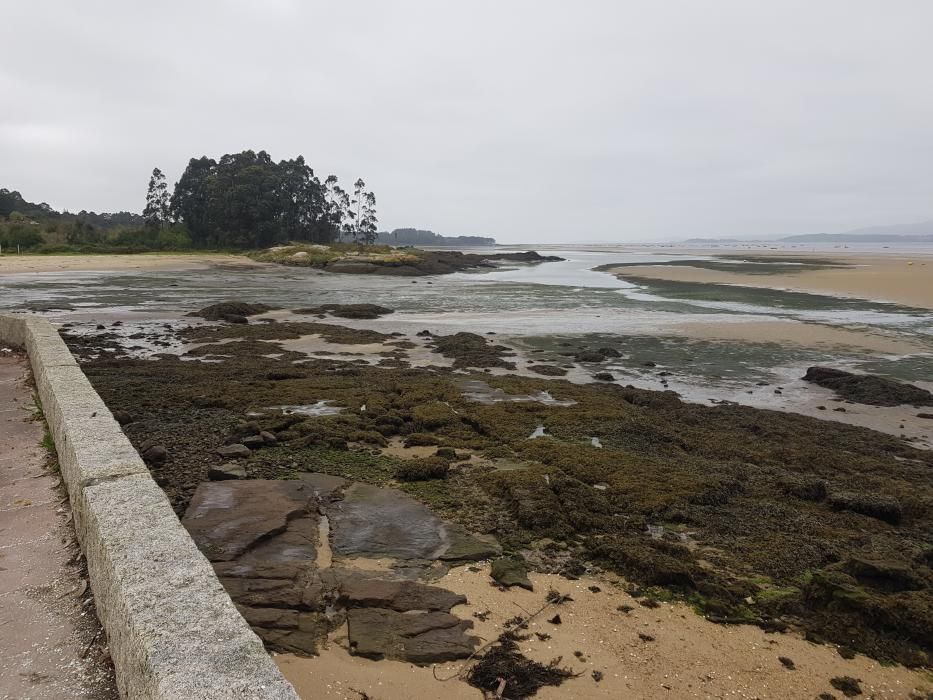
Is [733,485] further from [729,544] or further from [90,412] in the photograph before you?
[90,412]

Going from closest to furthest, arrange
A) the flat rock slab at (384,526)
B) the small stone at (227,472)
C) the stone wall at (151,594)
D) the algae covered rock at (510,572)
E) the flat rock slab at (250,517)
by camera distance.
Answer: the stone wall at (151,594) < the algae covered rock at (510,572) < the flat rock slab at (250,517) < the flat rock slab at (384,526) < the small stone at (227,472)

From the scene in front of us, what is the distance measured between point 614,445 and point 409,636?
5607mm

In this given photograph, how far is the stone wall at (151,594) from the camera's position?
2393 mm

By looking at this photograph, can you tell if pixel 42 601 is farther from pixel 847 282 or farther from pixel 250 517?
pixel 847 282

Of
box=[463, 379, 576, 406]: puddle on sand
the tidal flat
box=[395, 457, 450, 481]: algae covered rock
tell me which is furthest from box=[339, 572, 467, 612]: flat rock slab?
box=[463, 379, 576, 406]: puddle on sand

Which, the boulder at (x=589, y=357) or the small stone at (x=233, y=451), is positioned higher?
the small stone at (x=233, y=451)

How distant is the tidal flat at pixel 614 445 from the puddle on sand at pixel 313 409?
0.06 meters

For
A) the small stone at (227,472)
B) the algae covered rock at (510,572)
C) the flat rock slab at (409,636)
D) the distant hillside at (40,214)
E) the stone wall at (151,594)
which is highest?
the distant hillside at (40,214)

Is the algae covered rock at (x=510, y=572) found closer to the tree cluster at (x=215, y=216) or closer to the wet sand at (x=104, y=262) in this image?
the wet sand at (x=104, y=262)

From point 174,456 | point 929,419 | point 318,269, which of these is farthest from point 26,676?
point 318,269

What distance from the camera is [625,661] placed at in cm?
418

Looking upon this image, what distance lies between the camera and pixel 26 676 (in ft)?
9.39

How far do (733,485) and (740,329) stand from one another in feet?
54.3

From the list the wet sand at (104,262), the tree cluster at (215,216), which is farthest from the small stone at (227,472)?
the tree cluster at (215,216)
